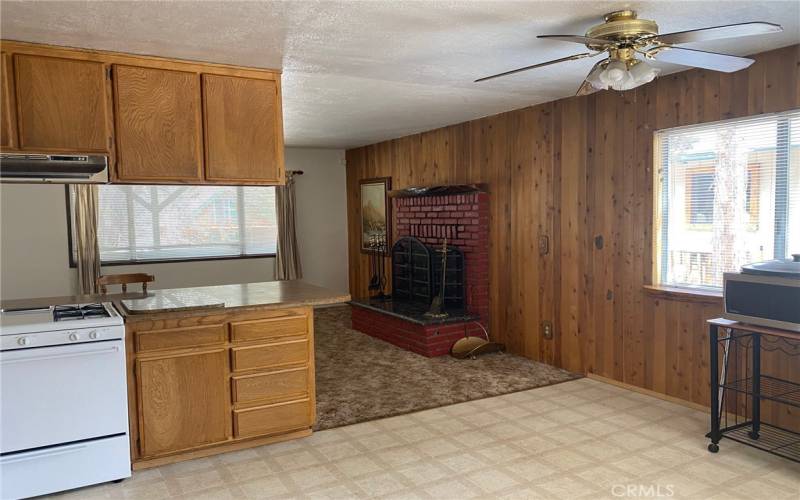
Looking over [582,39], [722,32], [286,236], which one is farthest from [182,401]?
[286,236]

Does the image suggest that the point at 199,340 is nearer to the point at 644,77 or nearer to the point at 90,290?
the point at 644,77

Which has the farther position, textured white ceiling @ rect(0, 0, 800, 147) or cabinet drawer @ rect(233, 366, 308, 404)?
cabinet drawer @ rect(233, 366, 308, 404)

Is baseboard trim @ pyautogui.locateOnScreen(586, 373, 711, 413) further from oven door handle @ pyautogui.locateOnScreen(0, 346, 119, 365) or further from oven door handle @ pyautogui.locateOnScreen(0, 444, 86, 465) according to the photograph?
oven door handle @ pyautogui.locateOnScreen(0, 444, 86, 465)

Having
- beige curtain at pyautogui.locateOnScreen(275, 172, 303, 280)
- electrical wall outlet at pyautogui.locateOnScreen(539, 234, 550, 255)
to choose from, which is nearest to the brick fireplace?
electrical wall outlet at pyautogui.locateOnScreen(539, 234, 550, 255)

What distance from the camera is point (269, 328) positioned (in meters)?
3.36

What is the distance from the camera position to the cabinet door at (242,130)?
3.48 meters

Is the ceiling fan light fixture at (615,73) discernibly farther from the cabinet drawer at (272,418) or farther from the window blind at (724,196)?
the cabinet drawer at (272,418)

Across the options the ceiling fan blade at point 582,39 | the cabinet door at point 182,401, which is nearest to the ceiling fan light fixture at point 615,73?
the ceiling fan blade at point 582,39

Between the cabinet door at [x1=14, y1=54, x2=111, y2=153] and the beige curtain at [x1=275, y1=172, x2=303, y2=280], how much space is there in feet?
14.5

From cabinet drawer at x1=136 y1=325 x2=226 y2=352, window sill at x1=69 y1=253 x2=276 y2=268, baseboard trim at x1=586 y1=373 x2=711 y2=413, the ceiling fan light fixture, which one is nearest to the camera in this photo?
the ceiling fan light fixture

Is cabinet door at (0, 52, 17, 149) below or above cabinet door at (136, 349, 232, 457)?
above

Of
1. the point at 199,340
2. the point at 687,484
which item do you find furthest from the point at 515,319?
the point at 199,340

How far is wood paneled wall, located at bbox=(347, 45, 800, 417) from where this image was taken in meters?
3.79

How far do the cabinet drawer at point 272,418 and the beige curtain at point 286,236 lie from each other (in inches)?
167
